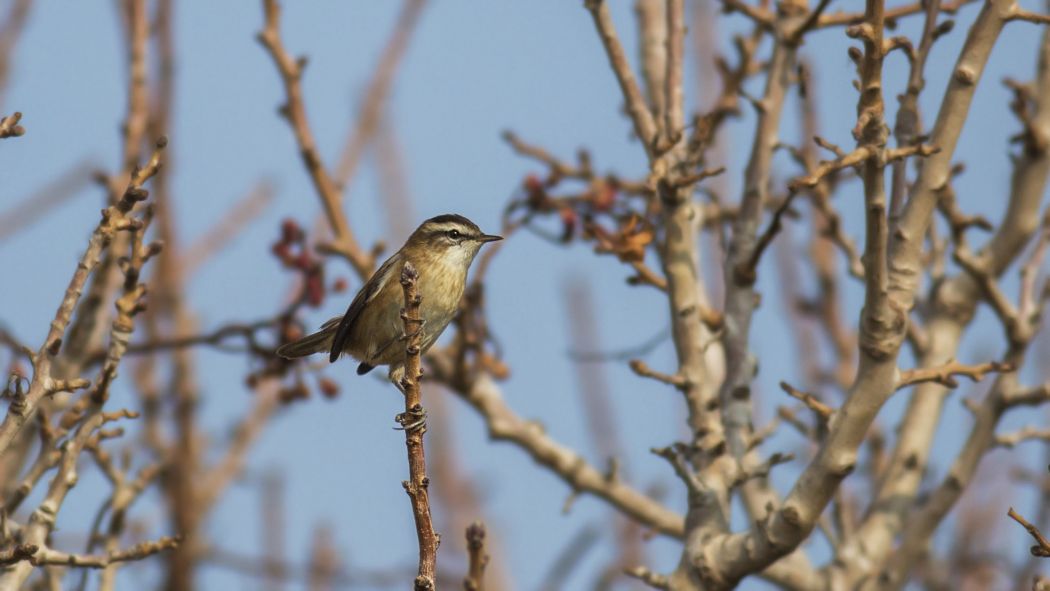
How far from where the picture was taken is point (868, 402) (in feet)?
13.3

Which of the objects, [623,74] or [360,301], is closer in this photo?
[623,74]

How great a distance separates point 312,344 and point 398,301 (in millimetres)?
609

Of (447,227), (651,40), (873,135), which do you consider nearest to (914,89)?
(873,135)

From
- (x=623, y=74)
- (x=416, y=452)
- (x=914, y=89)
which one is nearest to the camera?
(x=416, y=452)

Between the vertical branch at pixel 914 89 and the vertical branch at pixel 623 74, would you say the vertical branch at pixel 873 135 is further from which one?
the vertical branch at pixel 623 74

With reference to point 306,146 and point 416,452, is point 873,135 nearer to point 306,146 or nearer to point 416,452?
point 416,452

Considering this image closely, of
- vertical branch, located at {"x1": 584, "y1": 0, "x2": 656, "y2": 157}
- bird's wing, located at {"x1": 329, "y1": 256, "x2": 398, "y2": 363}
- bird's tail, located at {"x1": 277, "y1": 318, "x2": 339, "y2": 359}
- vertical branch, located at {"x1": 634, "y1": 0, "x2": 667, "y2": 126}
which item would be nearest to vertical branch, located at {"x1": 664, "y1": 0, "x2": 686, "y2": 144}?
vertical branch, located at {"x1": 584, "y1": 0, "x2": 656, "y2": 157}

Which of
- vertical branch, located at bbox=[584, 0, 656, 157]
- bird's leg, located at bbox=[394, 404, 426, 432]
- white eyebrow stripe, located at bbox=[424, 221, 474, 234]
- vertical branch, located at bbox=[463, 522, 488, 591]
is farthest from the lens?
white eyebrow stripe, located at bbox=[424, 221, 474, 234]

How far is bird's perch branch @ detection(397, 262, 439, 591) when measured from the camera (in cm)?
328

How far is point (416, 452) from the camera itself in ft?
11.7

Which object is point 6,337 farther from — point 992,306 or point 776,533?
point 992,306

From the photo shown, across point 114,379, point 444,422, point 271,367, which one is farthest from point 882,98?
point 444,422

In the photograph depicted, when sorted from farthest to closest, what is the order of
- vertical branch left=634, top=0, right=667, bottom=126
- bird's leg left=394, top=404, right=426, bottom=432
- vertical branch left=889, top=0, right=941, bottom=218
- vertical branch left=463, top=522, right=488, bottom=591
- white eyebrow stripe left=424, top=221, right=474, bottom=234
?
vertical branch left=634, top=0, right=667, bottom=126 → white eyebrow stripe left=424, top=221, right=474, bottom=234 → vertical branch left=889, top=0, right=941, bottom=218 → vertical branch left=463, top=522, right=488, bottom=591 → bird's leg left=394, top=404, right=426, bottom=432

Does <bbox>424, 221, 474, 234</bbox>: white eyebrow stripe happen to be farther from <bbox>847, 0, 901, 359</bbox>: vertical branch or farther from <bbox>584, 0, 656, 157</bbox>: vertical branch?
<bbox>847, 0, 901, 359</bbox>: vertical branch
